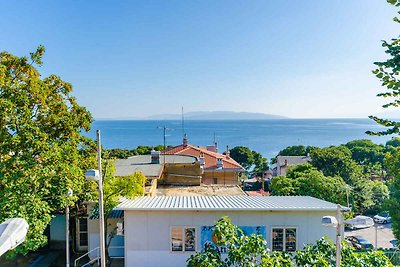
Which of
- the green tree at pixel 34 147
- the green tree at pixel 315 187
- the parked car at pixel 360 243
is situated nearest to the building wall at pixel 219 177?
the green tree at pixel 315 187

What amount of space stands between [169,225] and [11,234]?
30.3 ft

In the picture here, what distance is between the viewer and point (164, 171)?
23.6 metres

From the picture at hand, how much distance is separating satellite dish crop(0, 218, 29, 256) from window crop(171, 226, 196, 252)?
914 centimetres

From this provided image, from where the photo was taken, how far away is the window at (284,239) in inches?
444

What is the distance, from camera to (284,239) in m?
11.3

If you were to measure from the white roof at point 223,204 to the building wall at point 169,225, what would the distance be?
27cm

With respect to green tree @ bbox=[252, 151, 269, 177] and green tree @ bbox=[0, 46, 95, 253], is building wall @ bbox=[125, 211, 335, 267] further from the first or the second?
green tree @ bbox=[252, 151, 269, 177]

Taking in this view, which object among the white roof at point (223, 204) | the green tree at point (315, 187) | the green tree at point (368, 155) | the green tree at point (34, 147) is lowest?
the green tree at point (368, 155)

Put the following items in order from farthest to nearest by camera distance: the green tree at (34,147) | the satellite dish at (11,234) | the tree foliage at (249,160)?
the tree foliage at (249,160) → the green tree at (34,147) → the satellite dish at (11,234)

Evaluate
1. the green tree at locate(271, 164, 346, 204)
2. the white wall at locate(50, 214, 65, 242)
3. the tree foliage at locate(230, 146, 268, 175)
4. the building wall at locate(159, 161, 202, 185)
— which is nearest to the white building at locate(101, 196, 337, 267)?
the white wall at locate(50, 214, 65, 242)

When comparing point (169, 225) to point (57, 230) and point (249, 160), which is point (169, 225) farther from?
point (249, 160)

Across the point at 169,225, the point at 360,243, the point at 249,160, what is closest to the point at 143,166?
the point at 169,225

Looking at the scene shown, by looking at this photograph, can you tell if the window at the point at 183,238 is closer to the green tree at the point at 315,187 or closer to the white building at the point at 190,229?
the white building at the point at 190,229

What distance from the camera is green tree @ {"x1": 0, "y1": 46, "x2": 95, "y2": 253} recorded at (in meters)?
9.20
